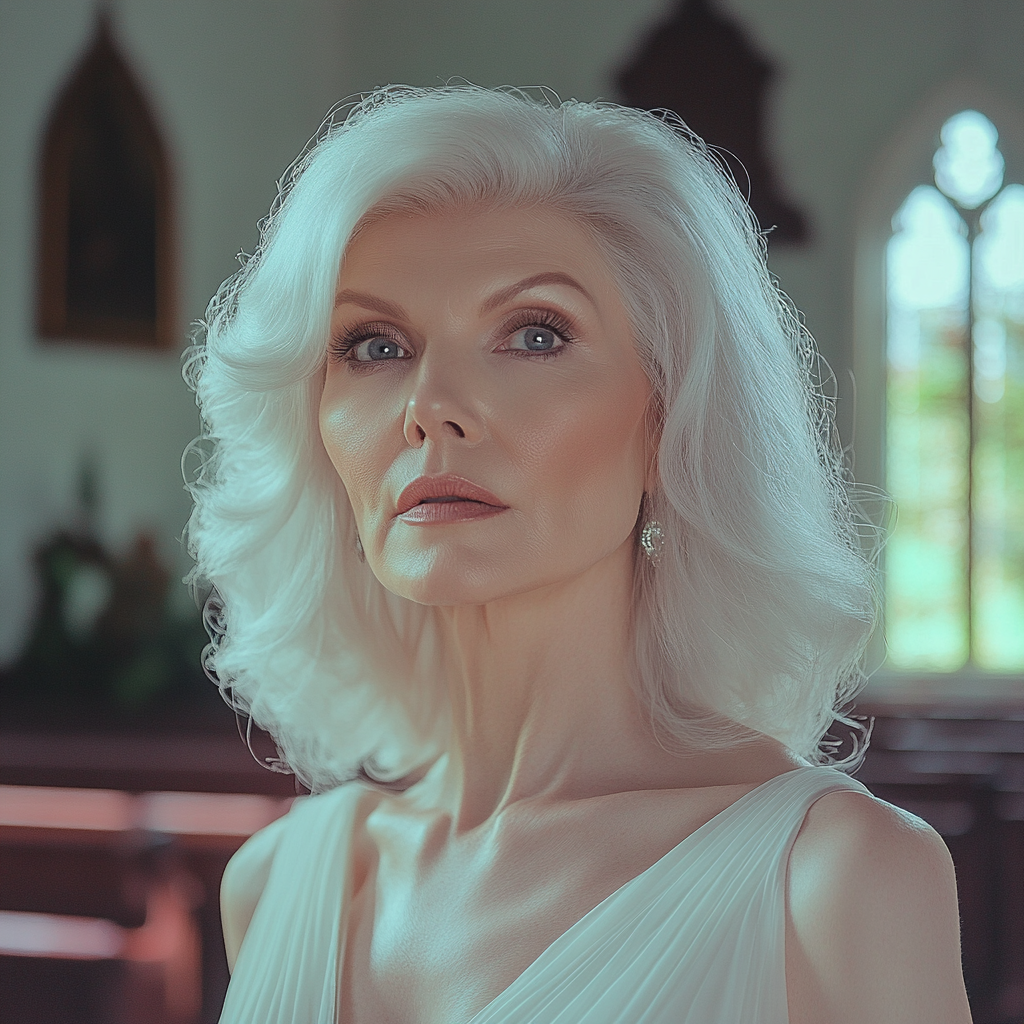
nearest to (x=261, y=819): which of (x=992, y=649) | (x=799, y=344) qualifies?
(x=799, y=344)

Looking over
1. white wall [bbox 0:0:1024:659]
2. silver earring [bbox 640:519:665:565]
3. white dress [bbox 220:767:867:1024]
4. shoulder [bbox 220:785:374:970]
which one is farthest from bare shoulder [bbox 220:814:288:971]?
white wall [bbox 0:0:1024:659]

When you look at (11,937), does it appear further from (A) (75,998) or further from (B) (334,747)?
(B) (334,747)

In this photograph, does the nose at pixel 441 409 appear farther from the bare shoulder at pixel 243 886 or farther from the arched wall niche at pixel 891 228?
the arched wall niche at pixel 891 228

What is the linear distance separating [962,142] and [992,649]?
384 centimetres

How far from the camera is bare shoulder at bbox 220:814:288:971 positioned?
1612mm

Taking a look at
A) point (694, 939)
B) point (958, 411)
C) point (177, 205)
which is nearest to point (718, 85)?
point (958, 411)

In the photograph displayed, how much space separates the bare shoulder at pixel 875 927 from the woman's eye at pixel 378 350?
63cm

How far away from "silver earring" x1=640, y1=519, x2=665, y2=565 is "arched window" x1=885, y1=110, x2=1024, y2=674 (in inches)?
340

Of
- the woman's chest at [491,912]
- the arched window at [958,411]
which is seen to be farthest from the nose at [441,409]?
the arched window at [958,411]

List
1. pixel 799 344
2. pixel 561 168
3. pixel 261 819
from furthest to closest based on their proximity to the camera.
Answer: pixel 261 819 < pixel 799 344 < pixel 561 168

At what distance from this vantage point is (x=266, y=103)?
29.4 feet

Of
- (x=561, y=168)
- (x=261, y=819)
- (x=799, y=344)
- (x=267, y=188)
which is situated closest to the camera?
(x=561, y=168)

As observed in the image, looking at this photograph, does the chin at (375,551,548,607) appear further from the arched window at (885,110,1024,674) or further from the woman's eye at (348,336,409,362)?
the arched window at (885,110,1024,674)

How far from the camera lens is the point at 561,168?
1.33 metres
